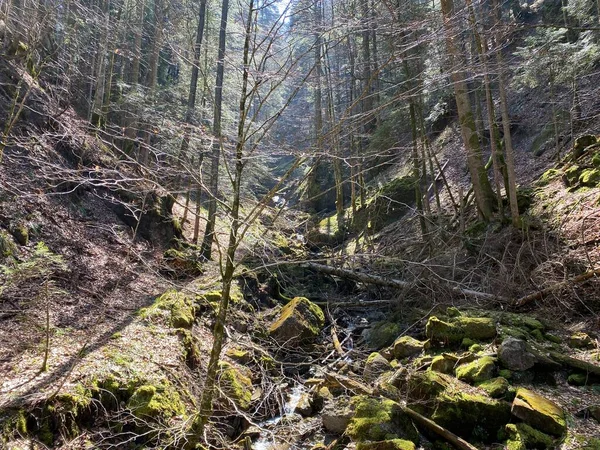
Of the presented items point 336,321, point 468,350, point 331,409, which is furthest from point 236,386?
point 336,321

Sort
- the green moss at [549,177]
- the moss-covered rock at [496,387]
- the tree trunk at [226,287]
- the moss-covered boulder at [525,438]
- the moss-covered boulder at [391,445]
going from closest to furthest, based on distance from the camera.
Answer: the tree trunk at [226,287], the moss-covered boulder at [525,438], the moss-covered boulder at [391,445], the moss-covered rock at [496,387], the green moss at [549,177]

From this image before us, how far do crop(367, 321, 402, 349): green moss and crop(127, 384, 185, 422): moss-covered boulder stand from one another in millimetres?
4254

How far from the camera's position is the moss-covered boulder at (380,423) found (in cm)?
454

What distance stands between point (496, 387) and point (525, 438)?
2.37 ft

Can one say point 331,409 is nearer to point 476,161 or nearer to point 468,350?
point 468,350

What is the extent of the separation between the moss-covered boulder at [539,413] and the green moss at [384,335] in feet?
11.8

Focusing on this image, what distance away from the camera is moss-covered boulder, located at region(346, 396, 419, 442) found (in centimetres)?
454

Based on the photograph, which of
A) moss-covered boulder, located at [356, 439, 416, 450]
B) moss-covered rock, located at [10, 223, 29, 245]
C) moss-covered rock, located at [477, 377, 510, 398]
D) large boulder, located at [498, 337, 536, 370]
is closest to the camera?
moss-covered boulder, located at [356, 439, 416, 450]

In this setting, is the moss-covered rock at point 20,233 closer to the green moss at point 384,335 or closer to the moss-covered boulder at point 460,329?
the green moss at point 384,335

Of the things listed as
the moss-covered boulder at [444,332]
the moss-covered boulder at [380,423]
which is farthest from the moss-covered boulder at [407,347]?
the moss-covered boulder at [380,423]

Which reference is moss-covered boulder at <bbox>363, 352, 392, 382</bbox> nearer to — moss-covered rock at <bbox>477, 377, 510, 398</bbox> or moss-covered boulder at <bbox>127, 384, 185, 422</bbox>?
moss-covered rock at <bbox>477, 377, 510, 398</bbox>

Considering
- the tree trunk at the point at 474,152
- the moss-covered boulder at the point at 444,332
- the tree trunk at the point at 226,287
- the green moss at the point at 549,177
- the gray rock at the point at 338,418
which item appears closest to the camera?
the tree trunk at the point at 226,287

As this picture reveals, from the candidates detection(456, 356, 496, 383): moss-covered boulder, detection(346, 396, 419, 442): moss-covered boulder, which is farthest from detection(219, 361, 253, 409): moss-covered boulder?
detection(456, 356, 496, 383): moss-covered boulder

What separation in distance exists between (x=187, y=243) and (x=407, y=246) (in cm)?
675
